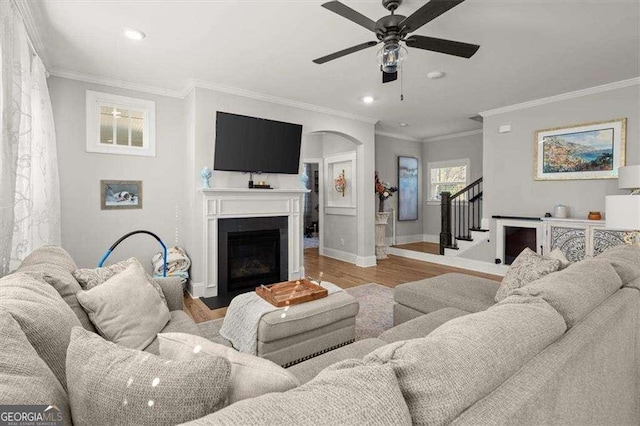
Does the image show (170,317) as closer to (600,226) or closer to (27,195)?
(27,195)

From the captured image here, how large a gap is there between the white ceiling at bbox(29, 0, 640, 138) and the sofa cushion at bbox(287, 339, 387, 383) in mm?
2380

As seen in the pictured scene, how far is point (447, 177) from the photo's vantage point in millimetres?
7719

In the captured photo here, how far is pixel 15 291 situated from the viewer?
112 cm

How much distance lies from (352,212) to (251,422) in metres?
5.80

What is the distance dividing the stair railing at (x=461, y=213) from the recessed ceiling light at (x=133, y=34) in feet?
17.3

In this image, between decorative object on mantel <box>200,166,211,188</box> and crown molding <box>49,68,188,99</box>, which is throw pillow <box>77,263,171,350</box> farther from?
crown molding <box>49,68,188,99</box>

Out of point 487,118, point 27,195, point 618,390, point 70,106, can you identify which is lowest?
point 618,390

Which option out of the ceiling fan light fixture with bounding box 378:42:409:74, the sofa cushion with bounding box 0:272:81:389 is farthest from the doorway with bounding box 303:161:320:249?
the sofa cushion with bounding box 0:272:81:389

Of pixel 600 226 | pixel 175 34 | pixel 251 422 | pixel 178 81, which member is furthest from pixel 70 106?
pixel 600 226

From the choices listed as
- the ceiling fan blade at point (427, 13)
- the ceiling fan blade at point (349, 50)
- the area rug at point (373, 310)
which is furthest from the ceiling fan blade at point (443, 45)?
the area rug at point (373, 310)

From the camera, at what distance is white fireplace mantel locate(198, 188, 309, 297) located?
13.3 ft

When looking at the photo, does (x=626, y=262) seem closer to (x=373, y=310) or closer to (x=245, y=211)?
Answer: (x=373, y=310)

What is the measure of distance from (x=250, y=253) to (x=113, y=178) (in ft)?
6.34

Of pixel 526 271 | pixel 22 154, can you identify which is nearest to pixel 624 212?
pixel 526 271
